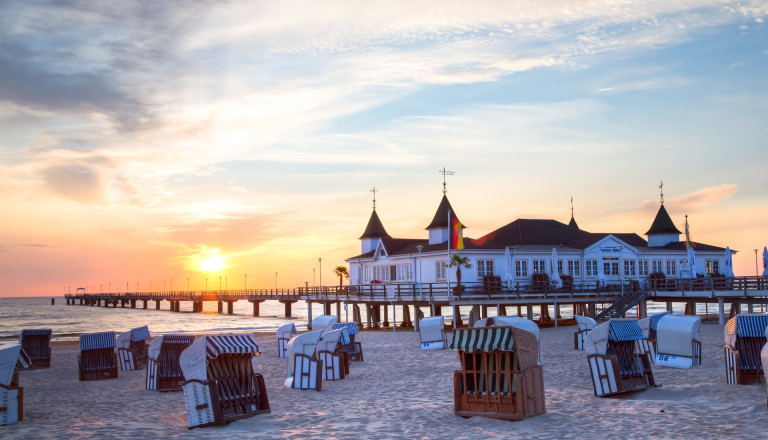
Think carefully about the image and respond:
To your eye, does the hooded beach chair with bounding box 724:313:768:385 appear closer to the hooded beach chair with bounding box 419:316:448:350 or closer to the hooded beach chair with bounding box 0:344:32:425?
the hooded beach chair with bounding box 419:316:448:350

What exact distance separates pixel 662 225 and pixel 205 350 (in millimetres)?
42970

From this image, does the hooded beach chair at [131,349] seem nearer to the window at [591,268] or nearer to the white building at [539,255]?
the white building at [539,255]

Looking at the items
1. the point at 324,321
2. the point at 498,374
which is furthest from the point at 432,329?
the point at 498,374

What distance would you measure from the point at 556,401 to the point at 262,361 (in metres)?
12.4

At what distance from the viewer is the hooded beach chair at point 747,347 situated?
46.0 feet

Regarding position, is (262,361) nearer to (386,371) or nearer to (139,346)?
(139,346)

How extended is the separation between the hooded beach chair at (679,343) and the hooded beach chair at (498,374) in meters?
6.97

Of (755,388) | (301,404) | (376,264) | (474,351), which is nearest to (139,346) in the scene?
(301,404)

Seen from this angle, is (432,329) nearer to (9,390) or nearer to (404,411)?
(404,411)

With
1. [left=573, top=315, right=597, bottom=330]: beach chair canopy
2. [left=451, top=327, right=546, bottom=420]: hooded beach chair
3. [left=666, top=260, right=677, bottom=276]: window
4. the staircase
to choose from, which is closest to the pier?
the staircase

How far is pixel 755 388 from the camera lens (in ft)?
44.3

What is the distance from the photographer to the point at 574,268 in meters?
42.3

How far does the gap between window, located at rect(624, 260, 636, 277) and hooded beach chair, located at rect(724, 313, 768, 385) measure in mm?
30239

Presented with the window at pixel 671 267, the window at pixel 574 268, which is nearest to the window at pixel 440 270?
the window at pixel 574 268
